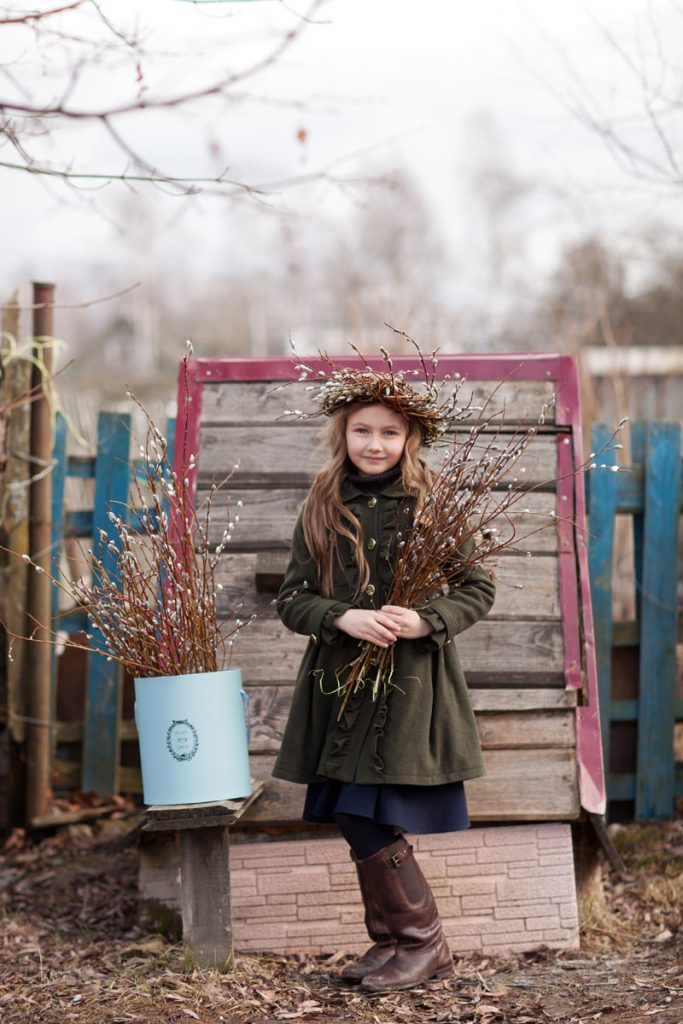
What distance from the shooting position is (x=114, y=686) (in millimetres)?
5641

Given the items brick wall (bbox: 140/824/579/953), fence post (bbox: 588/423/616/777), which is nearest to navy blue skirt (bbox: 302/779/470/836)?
brick wall (bbox: 140/824/579/953)

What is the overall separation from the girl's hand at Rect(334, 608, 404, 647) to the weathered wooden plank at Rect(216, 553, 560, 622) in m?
0.92

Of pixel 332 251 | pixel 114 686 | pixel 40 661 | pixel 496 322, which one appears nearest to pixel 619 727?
pixel 114 686

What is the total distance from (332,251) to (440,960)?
37678 millimetres

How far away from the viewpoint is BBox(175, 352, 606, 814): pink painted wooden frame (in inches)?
167

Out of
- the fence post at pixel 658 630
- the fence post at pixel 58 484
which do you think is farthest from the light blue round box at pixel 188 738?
the fence post at pixel 658 630

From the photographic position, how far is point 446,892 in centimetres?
417

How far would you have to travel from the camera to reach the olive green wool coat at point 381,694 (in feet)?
11.6

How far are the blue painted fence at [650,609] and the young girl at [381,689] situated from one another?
6.33 feet

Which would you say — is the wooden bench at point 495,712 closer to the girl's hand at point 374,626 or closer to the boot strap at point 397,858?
the boot strap at point 397,858

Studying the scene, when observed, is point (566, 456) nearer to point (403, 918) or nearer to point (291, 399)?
point (291, 399)

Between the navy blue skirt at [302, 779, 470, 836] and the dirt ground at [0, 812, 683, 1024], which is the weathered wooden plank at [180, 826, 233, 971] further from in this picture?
the navy blue skirt at [302, 779, 470, 836]

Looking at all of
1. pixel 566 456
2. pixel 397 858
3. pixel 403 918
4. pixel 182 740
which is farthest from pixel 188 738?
pixel 566 456

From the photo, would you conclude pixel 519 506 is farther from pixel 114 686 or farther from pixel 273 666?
pixel 114 686
